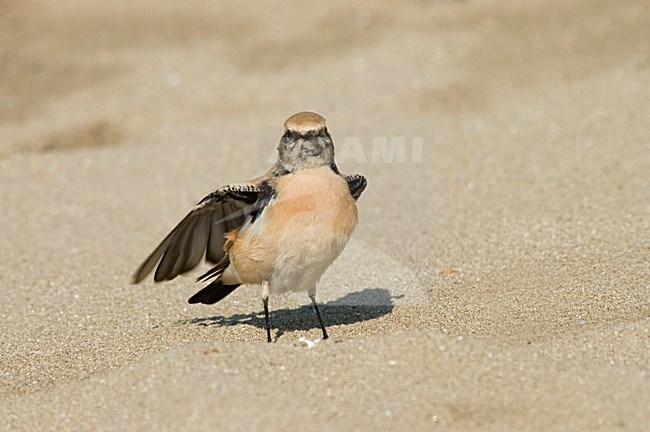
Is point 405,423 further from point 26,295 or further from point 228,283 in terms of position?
point 26,295

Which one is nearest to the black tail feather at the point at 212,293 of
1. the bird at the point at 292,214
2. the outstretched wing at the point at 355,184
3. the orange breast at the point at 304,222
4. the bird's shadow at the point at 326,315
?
the bird's shadow at the point at 326,315

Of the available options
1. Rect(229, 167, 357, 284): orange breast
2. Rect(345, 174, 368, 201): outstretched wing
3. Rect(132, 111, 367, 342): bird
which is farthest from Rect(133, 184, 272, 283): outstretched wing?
Rect(345, 174, 368, 201): outstretched wing

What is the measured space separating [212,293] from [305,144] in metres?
1.32

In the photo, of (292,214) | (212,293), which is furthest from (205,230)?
(292,214)

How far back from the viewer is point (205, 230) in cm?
562

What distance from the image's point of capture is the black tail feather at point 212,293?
5730 millimetres

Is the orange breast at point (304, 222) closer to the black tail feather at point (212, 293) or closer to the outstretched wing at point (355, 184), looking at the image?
the outstretched wing at point (355, 184)

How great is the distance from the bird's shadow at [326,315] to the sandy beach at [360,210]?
1.0 inches

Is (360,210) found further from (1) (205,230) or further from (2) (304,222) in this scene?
(2) (304,222)

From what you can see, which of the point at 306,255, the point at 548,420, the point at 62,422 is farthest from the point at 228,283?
the point at 548,420

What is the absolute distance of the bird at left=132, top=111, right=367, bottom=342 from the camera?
193 inches

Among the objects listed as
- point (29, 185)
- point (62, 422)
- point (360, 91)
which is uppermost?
point (360, 91)

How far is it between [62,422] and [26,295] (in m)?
2.69

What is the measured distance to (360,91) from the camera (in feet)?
35.2
